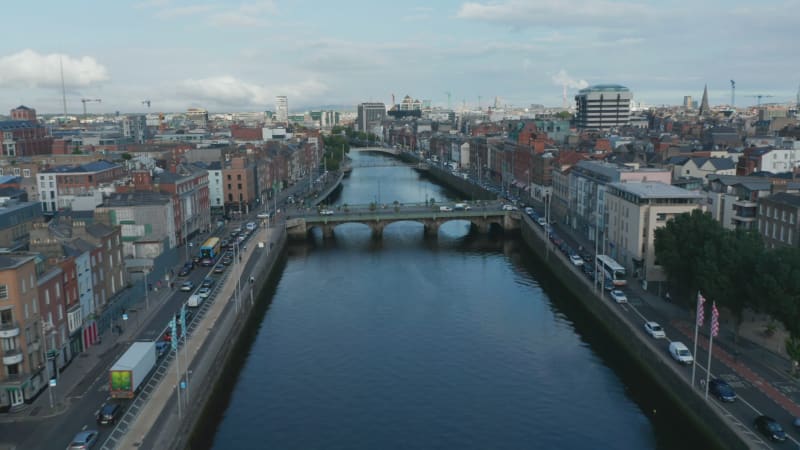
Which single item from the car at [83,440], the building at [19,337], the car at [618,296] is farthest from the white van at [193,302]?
the car at [618,296]

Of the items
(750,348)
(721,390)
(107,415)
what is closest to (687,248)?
(750,348)

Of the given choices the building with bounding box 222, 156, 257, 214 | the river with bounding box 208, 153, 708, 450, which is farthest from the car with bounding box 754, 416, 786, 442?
the building with bounding box 222, 156, 257, 214

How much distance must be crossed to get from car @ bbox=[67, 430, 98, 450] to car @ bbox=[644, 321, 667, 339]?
123 feet

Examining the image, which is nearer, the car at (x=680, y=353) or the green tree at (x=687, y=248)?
the car at (x=680, y=353)

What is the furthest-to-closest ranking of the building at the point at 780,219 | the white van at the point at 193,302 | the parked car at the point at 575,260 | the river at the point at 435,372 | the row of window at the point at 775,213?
the parked car at the point at 575,260 < the row of window at the point at 775,213 < the white van at the point at 193,302 < the building at the point at 780,219 < the river at the point at 435,372

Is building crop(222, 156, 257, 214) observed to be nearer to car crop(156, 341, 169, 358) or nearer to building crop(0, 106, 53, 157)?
building crop(0, 106, 53, 157)

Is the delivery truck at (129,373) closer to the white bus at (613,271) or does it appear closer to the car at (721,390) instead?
the car at (721,390)

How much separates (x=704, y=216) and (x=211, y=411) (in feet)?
137

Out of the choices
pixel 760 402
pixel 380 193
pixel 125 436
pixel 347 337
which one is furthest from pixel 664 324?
pixel 380 193

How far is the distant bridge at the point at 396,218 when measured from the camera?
340 ft

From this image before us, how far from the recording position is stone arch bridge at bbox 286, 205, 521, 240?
10344cm

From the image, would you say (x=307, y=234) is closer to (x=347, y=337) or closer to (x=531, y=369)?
(x=347, y=337)

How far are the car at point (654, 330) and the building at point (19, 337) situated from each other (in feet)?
136

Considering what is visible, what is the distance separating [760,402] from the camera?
39031 mm
